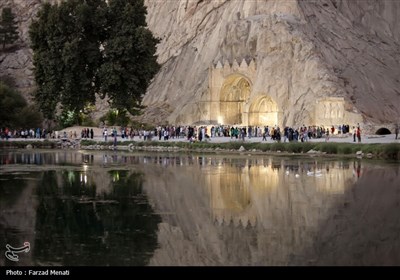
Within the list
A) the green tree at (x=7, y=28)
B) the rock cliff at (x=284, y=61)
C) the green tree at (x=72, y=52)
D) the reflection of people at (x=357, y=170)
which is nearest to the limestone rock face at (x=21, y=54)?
the green tree at (x=7, y=28)

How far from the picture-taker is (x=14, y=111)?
294 feet

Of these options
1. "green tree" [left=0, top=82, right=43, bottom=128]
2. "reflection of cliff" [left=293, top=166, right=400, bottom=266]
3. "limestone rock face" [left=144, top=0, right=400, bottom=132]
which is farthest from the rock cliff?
"reflection of cliff" [left=293, top=166, right=400, bottom=266]

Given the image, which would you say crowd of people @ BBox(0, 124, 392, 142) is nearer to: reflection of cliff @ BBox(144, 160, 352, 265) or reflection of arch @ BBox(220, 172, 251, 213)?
reflection of cliff @ BBox(144, 160, 352, 265)

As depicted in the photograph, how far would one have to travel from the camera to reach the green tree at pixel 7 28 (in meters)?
127

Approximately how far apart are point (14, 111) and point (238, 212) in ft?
230

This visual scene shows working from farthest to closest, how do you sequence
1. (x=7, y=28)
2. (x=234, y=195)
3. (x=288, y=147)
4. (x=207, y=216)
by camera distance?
(x=7, y=28)
(x=288, y=147)
(x=234, y=195)
(x=207, y=216)

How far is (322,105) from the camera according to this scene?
7788cm

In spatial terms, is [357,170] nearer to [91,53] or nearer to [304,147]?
[304,147]

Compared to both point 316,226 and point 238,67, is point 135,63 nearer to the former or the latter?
point 238,67

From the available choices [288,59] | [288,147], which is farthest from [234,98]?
[288,147]

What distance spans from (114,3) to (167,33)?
1420 inches

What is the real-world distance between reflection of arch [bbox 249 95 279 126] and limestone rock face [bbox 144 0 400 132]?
36 centimetres

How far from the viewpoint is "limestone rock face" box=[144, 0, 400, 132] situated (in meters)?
84.2
